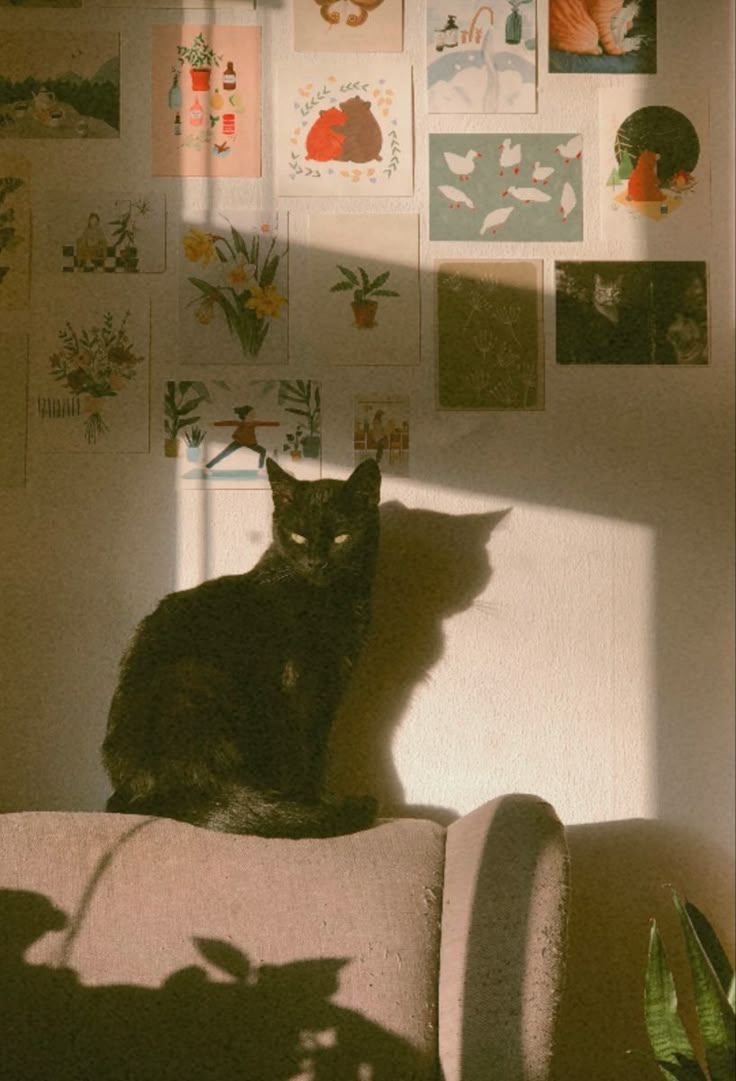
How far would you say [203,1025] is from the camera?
1183 millimetres

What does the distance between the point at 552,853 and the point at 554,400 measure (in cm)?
78

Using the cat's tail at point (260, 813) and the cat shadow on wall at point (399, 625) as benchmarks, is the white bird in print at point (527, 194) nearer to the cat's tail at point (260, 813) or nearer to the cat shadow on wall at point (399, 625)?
the cat shadow on wall at point (399, 625)

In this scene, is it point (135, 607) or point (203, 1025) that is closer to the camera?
point (203, 1025)

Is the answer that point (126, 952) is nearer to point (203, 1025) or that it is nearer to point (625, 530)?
point (203, 1025)

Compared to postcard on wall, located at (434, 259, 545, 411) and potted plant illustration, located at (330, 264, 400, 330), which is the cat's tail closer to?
postcard on wall, located at (434, 259, 545, 411)

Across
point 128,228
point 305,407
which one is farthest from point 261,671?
point 128,228

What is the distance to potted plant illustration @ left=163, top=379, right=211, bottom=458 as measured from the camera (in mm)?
1572

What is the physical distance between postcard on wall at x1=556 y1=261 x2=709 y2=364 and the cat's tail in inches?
34.1

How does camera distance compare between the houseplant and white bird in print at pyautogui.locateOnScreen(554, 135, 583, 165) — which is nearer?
the houseplant

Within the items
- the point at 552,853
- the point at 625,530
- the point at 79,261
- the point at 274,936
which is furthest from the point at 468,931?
the point at 79,261

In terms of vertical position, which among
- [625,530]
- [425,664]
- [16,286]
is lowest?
[425,664]

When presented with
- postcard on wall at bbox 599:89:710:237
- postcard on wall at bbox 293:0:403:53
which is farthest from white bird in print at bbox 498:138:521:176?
postcard on wall at bbox 293:0:403:53

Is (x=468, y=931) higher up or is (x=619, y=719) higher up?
(x=619, y=719)

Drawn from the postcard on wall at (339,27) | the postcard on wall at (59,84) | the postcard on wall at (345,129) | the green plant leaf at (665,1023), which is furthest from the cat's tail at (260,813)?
the postcard on wall at (339,27)
